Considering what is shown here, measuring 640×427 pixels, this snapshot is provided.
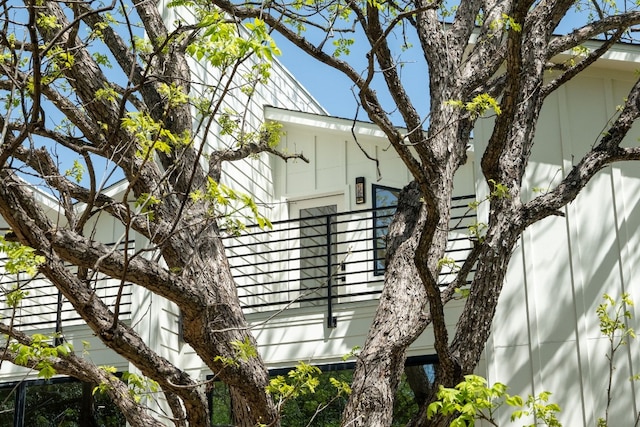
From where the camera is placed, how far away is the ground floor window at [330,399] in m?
8.93

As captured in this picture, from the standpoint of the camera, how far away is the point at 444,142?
679 centimetres

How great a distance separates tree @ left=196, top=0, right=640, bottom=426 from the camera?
5738mm

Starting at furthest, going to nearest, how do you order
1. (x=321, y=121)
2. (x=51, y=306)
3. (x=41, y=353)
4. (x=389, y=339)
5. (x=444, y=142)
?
1. (x=51, y=306)
2. (x=321, y=121)
3. (x=444, y=142)
4. (x=389, y=339)
5. (x=41, y=353)

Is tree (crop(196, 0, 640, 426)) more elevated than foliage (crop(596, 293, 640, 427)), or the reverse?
tree (crop(196, 0, 640, 426))

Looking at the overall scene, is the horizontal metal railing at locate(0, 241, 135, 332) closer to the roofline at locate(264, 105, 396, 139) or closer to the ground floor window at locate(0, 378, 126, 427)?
the ground floor window at locate(0, 378, 126, 427)

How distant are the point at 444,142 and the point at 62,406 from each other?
21.1 ft

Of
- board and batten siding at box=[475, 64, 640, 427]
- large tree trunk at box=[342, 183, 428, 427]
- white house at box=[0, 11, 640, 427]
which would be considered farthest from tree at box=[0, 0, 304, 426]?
board and batten siding at box=[475, 64, 640, 427]

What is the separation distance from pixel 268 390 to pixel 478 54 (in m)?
3.24

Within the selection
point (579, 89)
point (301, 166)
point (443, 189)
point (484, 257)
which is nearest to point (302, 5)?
point (443, 189)

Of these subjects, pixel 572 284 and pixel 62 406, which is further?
pixel 62 406

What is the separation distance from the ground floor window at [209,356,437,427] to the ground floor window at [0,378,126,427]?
1405mm

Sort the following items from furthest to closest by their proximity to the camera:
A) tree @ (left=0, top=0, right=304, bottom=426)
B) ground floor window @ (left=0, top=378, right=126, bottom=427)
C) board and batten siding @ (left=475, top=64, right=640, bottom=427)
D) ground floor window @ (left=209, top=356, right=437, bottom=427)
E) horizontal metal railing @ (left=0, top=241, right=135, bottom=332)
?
ground floor window @ (left=0, top=378, right=126, bottom=427) → horizontal metal railing @ (left=0, top=241, right=135, bottom=332) → ground floor window @ (left=209, top=356, right=437, bottom=427) → board and batten siding @ (left=475, top=64, right=640, bottom=427) → tree @ (left=0, top=0, right=304, bottom=426)

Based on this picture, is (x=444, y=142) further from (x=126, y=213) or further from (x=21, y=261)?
(x=21, y=261)

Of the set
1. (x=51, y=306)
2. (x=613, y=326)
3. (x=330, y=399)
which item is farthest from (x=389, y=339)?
(x=51, y=306)
